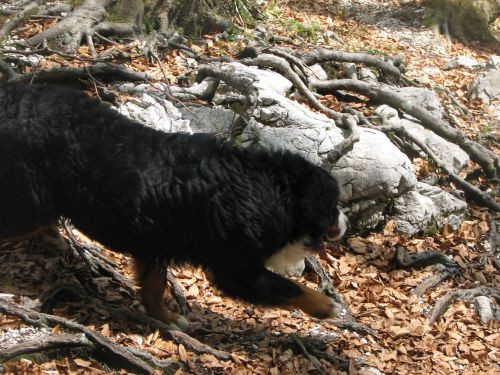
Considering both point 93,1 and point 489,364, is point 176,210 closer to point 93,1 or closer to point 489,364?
point 489,364

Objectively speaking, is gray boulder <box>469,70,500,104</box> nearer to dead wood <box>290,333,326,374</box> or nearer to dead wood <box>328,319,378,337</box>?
dead wood <box>328,319,378,337</box>

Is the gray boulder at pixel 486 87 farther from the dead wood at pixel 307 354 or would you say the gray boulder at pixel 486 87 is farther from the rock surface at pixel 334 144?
the dead wood at pixel 307 354

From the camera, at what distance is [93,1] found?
8.09 m

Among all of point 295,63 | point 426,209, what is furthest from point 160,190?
point 295,63

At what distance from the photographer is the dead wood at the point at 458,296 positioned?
5.61m

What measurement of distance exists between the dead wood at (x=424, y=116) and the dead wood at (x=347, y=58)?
1.94 ft

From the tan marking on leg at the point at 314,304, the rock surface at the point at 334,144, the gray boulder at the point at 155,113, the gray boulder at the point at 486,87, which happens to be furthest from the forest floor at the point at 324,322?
the gray boulder at the point at 486,87

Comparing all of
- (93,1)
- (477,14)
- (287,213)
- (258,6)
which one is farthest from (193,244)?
(477,14)

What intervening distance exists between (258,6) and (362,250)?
18.6ft

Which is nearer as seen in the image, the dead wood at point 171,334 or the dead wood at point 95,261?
the dead wood at point 171,334

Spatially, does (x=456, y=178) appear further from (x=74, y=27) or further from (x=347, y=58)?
(x=74, y=27)

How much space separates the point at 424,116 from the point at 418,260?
101 inches

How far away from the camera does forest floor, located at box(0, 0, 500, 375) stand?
4383mm

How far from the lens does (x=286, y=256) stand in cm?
444
